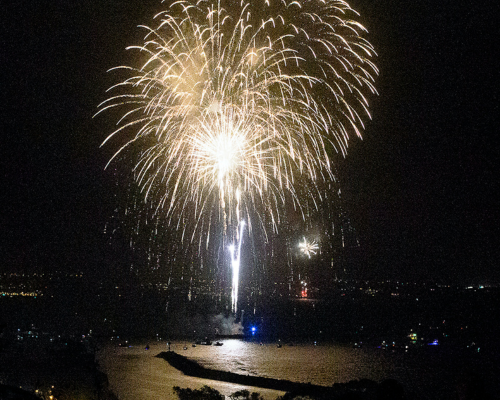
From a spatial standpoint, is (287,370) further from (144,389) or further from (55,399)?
(55,399)

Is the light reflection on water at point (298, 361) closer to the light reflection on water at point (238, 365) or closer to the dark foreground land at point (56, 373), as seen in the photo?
the light reflection on water at point (238, 365)

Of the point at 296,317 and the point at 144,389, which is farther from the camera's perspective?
the point at 296,317

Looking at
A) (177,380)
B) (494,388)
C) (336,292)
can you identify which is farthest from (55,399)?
(336,292)

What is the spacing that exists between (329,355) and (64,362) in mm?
29271

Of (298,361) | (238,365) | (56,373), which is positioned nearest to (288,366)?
(298,361)

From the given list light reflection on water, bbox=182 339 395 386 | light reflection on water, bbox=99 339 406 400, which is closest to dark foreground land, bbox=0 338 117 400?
light reflection on water, bbox=99 339 406 400

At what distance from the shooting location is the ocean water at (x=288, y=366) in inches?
1086

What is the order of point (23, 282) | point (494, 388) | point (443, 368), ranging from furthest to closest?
point (23, 282) → point (443, 368) → point (494, 388)

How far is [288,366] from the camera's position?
38.9 metres

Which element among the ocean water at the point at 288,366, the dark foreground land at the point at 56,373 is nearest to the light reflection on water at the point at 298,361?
the ocean water at the point at 288,366

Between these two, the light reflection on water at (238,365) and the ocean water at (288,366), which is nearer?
the light reflection on water at (238,365)

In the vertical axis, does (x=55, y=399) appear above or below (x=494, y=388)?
above

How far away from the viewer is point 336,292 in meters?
189

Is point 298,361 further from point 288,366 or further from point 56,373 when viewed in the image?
point 56,373
